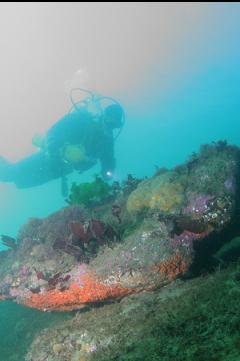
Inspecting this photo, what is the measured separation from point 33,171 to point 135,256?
39.5 ft

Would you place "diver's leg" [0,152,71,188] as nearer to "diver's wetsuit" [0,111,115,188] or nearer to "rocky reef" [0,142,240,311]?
"diver's wetsuit" [0,111,115,188]

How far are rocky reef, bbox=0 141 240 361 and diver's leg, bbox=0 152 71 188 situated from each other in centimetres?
726

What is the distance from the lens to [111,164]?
14664 millimetres

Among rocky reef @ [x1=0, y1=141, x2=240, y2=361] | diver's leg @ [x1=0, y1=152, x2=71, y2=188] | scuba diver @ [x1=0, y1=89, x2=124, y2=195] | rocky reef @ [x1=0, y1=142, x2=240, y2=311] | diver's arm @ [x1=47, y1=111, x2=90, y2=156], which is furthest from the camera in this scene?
diver's leg @ [x1=0, y1=152, x2=71, y2=188]

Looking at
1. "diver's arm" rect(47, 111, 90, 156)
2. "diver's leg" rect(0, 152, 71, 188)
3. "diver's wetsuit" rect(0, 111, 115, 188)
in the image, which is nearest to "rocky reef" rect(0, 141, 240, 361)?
"diver's wetsuit" rect(0, 111, 115, 188)

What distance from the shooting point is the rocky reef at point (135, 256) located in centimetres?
503

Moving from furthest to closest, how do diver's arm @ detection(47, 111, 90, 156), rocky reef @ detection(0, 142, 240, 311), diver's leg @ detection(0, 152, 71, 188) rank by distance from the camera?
1. diver's leg @ detection(0, 152, 71, 188)
2. diver's arm @ detection(47, 111, 90, 156)
3. rocky reef @ detection(0, 142, 240, 311)

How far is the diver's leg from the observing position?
49.6 ft

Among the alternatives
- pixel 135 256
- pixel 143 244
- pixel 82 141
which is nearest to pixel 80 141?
pixel 82 141

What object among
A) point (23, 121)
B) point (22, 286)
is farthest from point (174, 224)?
point (23, 121)

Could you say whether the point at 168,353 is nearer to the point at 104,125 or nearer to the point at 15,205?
the point at 104,125

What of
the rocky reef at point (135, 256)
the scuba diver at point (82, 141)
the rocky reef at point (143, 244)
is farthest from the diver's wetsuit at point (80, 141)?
the rocky reef at point (143, 244)

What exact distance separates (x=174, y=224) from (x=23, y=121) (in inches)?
1988

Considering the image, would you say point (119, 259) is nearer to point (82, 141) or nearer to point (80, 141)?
point (82, 141)
